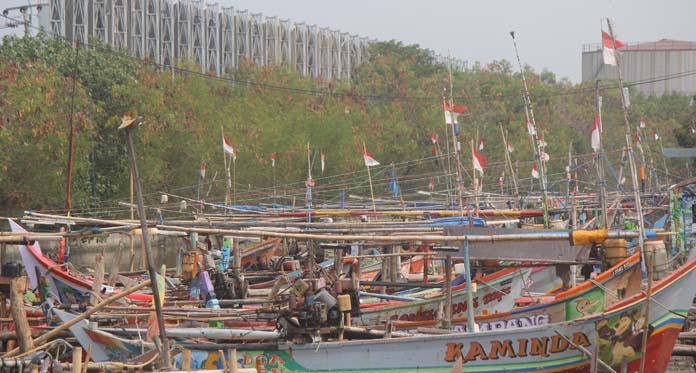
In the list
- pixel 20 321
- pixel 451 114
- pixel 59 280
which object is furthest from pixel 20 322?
pixel 451 114

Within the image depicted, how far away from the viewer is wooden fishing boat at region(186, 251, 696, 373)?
1277 cm

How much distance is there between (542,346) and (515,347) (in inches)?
12.3

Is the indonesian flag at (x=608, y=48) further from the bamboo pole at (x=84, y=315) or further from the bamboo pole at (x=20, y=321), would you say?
the bamboo pole at (x=20, y=321)

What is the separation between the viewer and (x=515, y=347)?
512 inches

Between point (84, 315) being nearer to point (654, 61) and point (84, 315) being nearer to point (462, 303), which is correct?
point (462, 303)

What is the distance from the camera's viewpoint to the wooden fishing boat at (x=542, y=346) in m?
12.8

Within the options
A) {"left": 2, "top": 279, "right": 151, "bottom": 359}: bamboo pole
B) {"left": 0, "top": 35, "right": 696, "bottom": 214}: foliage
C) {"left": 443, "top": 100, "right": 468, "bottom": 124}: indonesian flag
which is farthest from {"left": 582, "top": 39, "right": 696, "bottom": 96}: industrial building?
{"left": 2, "top": 279, "right": 151, "bottom": 359}: bamboo pole

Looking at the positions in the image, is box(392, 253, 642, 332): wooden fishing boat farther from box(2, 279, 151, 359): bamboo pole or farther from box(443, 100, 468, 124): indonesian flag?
box(443, 100, 468, 124): indonesian flag

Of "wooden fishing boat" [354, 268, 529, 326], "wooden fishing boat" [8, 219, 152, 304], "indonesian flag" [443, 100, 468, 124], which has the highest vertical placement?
"indonesian flag" [443, 100, 468, 124]

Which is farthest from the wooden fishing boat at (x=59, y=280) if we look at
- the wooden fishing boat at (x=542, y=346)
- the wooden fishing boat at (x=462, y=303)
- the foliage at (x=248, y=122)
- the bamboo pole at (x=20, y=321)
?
the foliage at (x=248, y=122)

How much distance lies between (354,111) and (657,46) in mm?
29821

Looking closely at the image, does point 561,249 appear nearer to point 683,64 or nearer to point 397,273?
point 397,273

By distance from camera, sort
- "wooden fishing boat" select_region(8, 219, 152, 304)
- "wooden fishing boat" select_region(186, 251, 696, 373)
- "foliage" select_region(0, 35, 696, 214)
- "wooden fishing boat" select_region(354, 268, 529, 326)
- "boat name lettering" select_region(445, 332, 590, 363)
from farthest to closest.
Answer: "foliage" select_region(0, 35, 696, 214) → "wooden fishing boat" select_region(8, 219, 152, 304) → "wooden fishing boat" select_region(354, 268, 529, 326) → "boat name lettering" select_region(445, 332, 590, 363) → "wooden fishing boat" select_region(186, 251, 696, 373)

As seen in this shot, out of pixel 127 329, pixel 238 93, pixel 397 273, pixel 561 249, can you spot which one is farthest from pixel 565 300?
pixel 238 93
